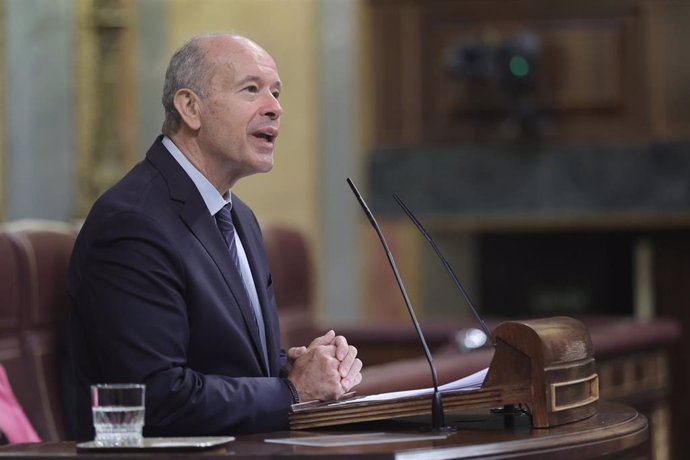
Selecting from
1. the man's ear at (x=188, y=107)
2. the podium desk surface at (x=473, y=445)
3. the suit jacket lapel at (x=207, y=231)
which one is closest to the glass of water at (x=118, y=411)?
the podium desk surface at (x=473, y=445)

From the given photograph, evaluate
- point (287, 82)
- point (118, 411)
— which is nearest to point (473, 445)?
point (118, 411)

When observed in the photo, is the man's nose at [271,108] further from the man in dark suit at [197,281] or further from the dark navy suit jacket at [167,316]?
the dark navy suit jacket at [167,316]

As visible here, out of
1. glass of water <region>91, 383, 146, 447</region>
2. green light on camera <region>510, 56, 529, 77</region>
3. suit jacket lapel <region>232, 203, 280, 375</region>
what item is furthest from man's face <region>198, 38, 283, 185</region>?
green light on camera <region>510, 56, 529, 77</region>

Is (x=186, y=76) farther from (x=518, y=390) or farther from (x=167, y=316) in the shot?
(x=518, y=390)

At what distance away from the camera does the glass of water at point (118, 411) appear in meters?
1.85

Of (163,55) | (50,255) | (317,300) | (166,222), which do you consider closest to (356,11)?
(163,55)

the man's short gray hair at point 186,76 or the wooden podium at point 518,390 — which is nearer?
the wooden podium at point 518,390

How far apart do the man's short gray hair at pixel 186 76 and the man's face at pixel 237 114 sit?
0.04 feet

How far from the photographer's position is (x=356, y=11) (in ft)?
22.6

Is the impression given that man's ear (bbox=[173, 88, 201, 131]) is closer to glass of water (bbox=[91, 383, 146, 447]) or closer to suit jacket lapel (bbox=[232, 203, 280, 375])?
suit jacket lapel (bbox=[232, 203, 280, 375])

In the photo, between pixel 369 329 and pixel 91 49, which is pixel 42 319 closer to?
pixel 369 329

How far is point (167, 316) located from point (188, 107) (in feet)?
1.37

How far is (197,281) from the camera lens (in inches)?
85.9

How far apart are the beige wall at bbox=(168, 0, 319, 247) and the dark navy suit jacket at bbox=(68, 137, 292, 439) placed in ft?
14.7
